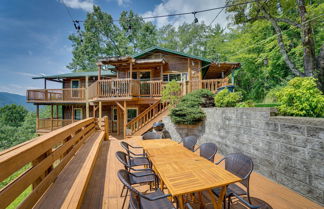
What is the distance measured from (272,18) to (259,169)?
808 cm

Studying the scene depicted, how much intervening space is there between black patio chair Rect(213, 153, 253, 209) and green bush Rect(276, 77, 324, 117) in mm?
1825

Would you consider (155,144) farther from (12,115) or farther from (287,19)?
(12,115)

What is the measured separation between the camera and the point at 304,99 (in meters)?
2.79

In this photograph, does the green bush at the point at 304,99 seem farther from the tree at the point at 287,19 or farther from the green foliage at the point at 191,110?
the tree at the point at 287,19

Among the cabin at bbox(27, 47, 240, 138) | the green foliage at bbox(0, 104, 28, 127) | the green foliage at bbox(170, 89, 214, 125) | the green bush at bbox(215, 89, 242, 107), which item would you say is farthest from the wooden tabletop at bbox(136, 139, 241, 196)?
the green foliage at bbox(0, 104, 28, 127)

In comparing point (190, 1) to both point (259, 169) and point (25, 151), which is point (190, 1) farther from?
point (25, 151)

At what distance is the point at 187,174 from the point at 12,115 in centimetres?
3996

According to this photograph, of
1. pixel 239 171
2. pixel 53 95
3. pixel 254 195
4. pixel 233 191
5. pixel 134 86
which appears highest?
pixel 134 86

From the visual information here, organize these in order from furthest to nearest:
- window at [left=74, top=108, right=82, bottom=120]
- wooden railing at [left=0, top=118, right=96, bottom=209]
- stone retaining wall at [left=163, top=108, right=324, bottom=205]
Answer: window at [left=74, top=108, right=82, bottom=120] < stone retaining wall at [left=163, top=108, right=324, bottom=205] < wooden railing at [left=0, top=118, right=96, bottom=209]

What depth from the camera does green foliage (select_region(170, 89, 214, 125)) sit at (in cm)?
585

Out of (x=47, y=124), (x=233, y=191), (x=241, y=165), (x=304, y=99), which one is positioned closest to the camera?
(x=233, y=191)

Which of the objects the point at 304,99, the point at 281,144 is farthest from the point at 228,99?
the point at 281,144

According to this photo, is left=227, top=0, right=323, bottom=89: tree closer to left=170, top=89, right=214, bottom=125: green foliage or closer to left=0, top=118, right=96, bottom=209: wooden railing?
left=170, top=89, right=214, bottom=125: green foliage

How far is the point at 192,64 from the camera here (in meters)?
10.1
